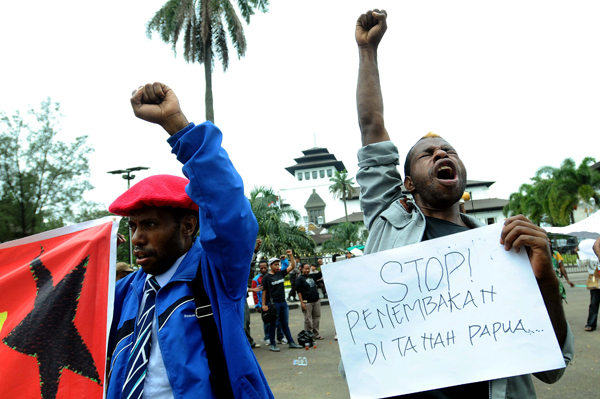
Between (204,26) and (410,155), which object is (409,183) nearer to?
(410,155)

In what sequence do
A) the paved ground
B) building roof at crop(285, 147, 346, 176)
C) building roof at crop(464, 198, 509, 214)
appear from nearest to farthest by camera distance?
1. the paved ground
2. building roof at crop(464, 198, 509, 214)
3. building roof at crop(285, 147, 346, 176)

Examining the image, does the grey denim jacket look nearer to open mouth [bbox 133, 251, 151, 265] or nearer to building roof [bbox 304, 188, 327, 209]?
open mouth [bbox 133, 251, 151, 265]

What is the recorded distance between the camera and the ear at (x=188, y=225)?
1.84 meters

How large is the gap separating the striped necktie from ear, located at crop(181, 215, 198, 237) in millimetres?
265

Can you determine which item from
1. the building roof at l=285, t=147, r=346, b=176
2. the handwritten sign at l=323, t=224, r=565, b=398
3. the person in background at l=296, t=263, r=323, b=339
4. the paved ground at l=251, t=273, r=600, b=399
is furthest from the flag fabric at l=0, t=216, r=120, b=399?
the building roof at l=285, t=147, r=346, b=176

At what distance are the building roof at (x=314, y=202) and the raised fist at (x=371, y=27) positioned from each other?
72.5m

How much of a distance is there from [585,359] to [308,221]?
6776cm

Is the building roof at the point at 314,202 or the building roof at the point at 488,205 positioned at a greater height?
the building roof at the point at 314,202

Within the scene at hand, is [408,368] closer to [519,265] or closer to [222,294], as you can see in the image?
[519,265]

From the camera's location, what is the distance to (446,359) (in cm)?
142

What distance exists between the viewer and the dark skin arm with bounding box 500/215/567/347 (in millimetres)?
1370

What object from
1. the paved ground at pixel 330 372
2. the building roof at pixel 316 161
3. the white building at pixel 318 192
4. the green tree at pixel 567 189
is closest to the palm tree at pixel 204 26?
the paved ground at pixel 330 372

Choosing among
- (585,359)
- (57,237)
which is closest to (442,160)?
(57,237)

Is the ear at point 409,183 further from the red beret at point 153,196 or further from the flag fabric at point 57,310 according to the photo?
the flag fabric at point 57,310
